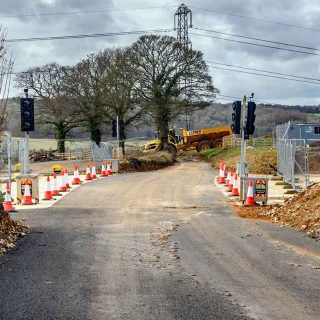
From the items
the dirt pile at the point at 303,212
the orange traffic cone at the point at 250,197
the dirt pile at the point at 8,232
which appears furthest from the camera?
the orange traffic cone at the point at 250,197

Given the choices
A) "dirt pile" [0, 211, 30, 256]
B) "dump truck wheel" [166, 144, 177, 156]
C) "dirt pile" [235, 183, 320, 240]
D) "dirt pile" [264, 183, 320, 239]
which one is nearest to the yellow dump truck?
"dump truck wheel" [166, 144, 177, 156]

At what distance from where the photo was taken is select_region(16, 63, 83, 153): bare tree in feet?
179

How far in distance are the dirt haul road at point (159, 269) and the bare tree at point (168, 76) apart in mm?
35647

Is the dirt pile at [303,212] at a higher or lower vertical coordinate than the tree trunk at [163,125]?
lower

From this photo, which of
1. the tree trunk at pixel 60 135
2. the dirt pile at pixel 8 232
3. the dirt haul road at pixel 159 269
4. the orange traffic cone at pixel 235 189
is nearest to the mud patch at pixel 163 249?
the dirt haul road at pixel 159 269

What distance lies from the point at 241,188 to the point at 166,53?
33.9 m

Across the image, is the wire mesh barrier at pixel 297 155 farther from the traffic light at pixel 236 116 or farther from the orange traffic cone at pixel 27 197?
the orange traffic cone at pixel 27 197

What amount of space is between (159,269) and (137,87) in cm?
4292

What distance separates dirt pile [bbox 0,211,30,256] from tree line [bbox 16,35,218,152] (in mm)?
38659

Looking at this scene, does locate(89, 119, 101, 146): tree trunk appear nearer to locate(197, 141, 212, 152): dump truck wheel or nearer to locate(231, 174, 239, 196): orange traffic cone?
locate(197, 141, 212, 152): dump truck wheel

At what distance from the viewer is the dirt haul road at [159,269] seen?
20.8ft

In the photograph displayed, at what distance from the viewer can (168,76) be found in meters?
50.9

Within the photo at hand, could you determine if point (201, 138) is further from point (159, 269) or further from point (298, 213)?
point (159, 269)

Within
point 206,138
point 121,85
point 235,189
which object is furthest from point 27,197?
point 206,138
